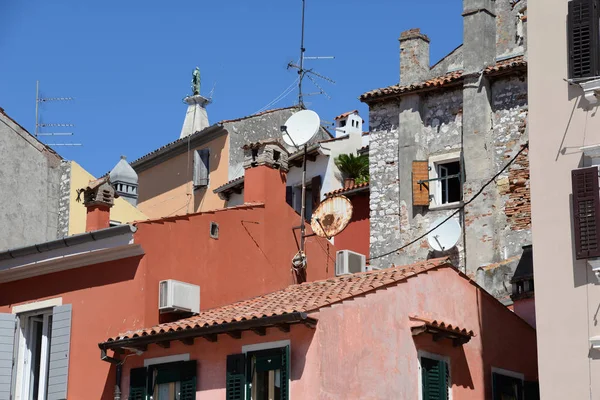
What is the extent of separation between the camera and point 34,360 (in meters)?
22.3

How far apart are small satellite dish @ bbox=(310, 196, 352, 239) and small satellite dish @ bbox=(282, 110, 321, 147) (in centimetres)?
151

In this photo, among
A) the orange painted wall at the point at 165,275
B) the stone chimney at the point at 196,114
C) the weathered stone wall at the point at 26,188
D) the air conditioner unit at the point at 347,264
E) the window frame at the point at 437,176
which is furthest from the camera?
the stone chimney at the point at 196,114

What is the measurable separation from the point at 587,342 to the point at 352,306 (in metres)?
3.34

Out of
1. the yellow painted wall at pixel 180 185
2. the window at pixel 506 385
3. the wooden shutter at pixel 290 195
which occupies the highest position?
the yellow painted wall at pixel 180 185

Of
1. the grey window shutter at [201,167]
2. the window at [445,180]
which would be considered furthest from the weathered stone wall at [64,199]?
the window at [445,180]

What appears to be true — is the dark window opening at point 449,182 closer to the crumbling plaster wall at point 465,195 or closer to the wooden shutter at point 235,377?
the crumbling plaster wall at point 465,195

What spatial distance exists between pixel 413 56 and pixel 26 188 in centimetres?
1000

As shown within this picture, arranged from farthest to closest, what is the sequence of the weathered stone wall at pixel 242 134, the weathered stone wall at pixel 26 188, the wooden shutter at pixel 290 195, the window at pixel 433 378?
the weathered stone wall at pixel 242 134 < the wooden shutter at pixel 290 195 < the weathered stone wall at pixel 26 188 < the window at pixel 433 378

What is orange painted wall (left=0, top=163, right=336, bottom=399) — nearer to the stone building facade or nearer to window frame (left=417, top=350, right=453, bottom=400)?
window frame (left=417, top=350, right=453, bottom=400)

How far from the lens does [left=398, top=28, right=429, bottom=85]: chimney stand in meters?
31.8

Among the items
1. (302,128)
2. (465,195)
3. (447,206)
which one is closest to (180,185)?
(447,206)

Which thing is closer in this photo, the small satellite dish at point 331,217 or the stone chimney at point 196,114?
the small satellite dish at point 331,217

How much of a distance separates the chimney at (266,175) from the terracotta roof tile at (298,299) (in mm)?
2254

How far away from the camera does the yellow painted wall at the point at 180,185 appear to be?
38844mm
